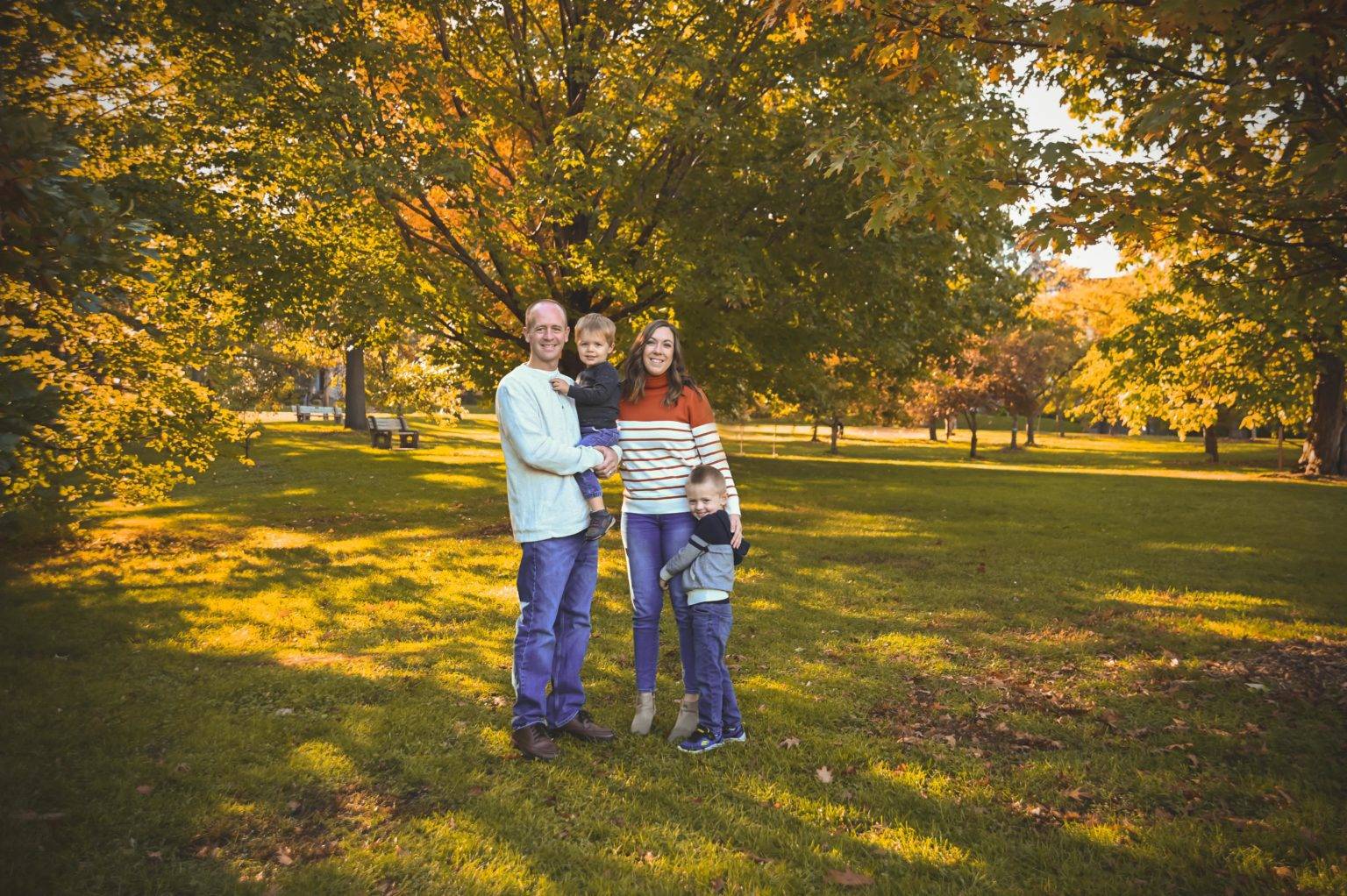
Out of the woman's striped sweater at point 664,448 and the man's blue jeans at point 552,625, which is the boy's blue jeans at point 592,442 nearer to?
the woman's striped sweater at point 664,448

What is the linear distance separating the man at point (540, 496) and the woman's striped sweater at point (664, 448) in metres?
0.17

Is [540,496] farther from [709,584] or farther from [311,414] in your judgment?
[311,414]

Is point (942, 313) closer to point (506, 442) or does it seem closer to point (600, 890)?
point (506, 442)

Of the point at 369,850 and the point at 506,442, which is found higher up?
the point at 506,442

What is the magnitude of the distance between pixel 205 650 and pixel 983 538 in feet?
36.1

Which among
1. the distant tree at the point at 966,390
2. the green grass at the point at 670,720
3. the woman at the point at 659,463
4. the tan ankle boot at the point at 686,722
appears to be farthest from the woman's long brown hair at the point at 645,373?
the distant tree at the point at 966,390

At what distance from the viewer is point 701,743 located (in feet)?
14.7

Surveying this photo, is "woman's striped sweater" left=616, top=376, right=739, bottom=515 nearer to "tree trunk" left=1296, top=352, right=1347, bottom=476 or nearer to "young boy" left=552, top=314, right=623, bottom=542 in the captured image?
"young boy" left=552, top=314, right=623, bottom=542

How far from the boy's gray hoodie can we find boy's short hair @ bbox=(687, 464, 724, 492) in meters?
0.17

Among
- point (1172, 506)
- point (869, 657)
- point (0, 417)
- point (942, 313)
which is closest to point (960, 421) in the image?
point (1172, 506)

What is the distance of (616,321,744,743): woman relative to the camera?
4.50m

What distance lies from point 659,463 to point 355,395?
3153 cm

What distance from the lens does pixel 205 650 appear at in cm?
615

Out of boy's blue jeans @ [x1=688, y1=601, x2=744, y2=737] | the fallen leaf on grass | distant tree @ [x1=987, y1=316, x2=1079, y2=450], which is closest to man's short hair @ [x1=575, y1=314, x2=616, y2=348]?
boy's blue jeans @ [x1=688, y1=601, x2=744, y2=737]
